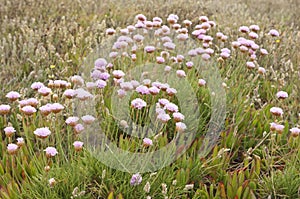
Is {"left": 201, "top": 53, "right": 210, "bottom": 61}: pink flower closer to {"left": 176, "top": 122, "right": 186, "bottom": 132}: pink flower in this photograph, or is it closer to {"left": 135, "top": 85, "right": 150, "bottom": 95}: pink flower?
{"left": 135, "top": 85, "right": 150, "bottom": 95}: pink flower

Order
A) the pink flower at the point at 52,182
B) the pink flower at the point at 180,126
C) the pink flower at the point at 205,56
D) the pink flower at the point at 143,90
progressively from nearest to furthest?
the pink flower at the point at 52,182 → the pink flower at the point at 180,126 → the pink flower at the point at 143,90 → the pink flower at the point at 205,56

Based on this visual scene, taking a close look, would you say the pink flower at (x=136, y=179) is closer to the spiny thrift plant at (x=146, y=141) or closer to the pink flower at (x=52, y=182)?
the spiny thrift plant at (x=146, y=141)

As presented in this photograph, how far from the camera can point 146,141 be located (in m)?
2.17

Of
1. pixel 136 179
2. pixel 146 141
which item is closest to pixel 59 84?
pixel 146 141

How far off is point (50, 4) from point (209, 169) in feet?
13.1

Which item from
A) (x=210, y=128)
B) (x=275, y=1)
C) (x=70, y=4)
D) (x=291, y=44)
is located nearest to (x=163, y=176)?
(x=210, y=128)

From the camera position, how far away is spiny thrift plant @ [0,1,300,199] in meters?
2.17

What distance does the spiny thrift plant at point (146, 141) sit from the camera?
217cm

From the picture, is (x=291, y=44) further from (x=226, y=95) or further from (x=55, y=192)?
(x=55, y=192)

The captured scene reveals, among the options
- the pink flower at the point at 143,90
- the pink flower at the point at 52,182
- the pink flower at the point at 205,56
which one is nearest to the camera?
the pink flower at the point at 52,182

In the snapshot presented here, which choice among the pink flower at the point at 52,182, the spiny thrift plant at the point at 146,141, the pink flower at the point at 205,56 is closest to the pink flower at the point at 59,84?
the spiny thrift plant at the point at 146,141

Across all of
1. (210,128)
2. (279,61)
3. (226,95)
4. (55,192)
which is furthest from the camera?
(279,61)

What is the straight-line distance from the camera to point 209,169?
253cm

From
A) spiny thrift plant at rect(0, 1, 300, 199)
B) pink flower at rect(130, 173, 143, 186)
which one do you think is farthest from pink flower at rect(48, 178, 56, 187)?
pink flower at rect(130, 173, 143, 186)
